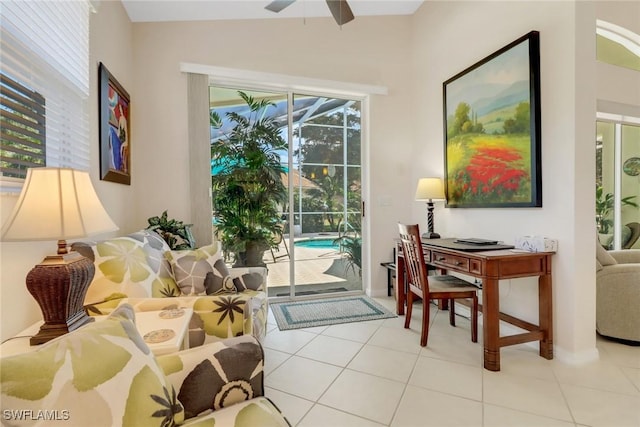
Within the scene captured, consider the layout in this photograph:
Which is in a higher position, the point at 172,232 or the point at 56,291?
the point at 172,232

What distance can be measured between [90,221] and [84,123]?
1181mm

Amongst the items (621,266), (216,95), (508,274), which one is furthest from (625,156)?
(216,95)

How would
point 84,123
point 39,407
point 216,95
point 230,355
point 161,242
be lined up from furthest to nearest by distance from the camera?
1. point 216,95
2. point 161,242
3. point 84,123
4. point 230,355
5. point 39,407

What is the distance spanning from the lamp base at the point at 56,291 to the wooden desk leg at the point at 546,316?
107 inches

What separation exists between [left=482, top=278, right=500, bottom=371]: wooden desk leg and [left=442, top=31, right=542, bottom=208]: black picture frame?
737mm

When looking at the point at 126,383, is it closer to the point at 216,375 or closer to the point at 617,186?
the point at 216,375

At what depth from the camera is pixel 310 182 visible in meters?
3.71

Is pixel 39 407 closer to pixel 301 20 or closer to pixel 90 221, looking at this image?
pixel 90 221

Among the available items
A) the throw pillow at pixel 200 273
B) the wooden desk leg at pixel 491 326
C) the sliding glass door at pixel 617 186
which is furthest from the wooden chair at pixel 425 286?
the sliding glass door at pixel 617 186

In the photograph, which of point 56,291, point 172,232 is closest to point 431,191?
point 172,232

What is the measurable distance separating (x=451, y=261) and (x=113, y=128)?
2862 millimetres

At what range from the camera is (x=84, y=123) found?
1.97 m

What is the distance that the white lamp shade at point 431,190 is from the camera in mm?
3150

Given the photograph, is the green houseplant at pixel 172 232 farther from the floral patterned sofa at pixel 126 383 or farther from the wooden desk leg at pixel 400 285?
the wooden desk leg at pixel 400 285
